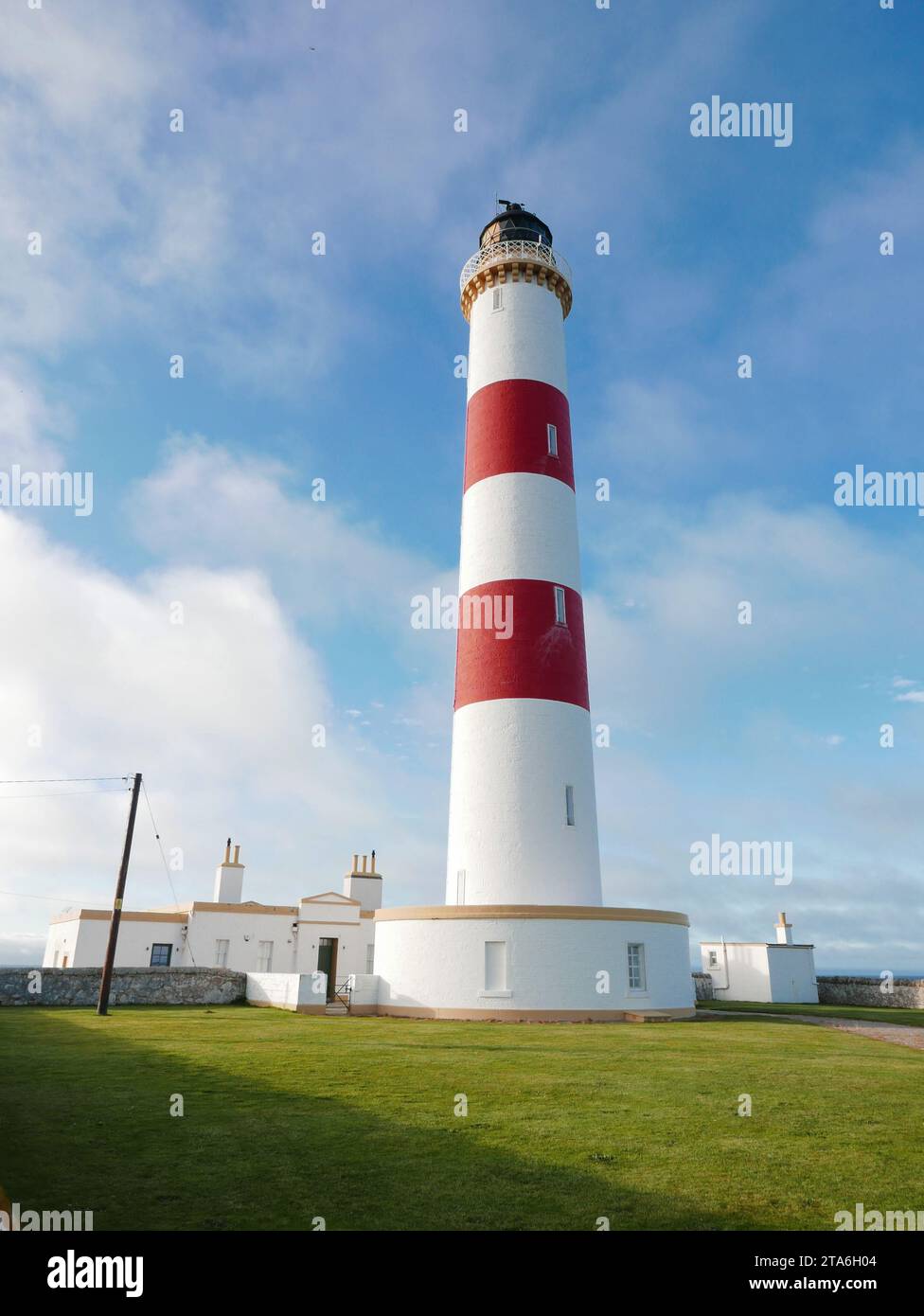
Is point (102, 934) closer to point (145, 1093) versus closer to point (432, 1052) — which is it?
point (432, 1052)

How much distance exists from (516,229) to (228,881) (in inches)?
1115

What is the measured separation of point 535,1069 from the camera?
1250 cm

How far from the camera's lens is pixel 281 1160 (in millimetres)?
7402

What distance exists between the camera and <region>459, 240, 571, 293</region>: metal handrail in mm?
29592

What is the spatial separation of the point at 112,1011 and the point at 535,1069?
1489 centimetres

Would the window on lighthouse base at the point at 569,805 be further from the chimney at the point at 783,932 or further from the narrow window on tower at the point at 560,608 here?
the chimney at the point at 783,932

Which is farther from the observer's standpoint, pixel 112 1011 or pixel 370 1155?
pixel 112 1011

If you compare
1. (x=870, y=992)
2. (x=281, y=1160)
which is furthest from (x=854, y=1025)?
(x=281, y=1160)

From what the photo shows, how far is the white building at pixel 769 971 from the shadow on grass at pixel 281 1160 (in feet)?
82.7

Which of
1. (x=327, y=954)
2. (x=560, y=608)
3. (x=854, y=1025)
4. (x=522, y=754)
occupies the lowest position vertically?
(x=854, y=1025)

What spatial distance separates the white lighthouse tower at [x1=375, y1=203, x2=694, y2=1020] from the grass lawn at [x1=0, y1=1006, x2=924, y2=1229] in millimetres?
6853

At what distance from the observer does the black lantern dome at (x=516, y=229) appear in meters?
31.0

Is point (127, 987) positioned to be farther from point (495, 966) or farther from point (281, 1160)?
point (281, 1160)
